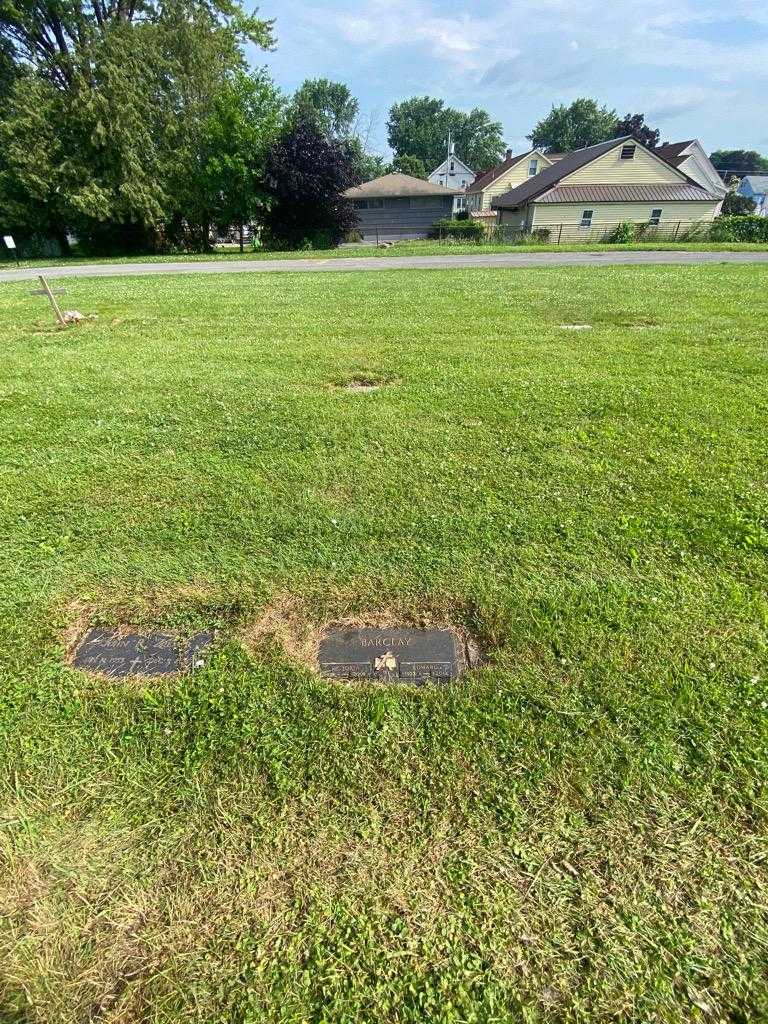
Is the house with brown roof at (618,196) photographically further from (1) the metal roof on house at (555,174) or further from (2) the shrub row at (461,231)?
(2) the shrub row at (461,231)

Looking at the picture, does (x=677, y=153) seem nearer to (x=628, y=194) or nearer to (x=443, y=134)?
(x=628, y=194)

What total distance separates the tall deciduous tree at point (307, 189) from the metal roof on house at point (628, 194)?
1243 centimetres

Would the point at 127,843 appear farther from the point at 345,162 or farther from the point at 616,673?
the point at 345,162

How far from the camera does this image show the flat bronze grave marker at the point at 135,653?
78.6 inches

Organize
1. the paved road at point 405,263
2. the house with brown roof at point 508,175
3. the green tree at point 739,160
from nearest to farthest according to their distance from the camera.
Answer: the paved road at point 405,263 < the house with brown roof at point 508,175 < the green tree at point 739,160

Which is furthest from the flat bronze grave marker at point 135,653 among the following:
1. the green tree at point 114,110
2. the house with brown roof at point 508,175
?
the house with brown roof at point 508,175

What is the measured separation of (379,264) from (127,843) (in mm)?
18390

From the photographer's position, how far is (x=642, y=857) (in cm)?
139

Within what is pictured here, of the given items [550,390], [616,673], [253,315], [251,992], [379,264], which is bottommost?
[251,992]

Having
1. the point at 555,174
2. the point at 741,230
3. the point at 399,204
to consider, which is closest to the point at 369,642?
the point at 741,230

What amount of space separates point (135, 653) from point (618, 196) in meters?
36.9

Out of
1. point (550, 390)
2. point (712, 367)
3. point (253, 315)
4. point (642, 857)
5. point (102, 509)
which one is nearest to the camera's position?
point (642, 857)

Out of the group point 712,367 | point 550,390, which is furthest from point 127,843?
point 712,367

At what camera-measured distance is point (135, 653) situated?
6.79 feet
